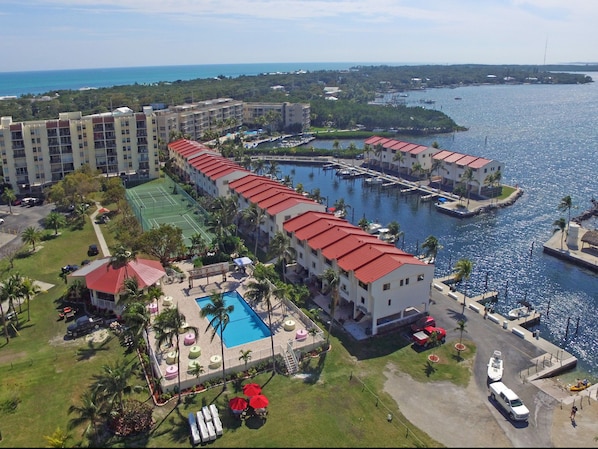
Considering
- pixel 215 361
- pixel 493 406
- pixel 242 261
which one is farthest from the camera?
pixel 242 261

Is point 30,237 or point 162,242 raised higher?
point 162,242

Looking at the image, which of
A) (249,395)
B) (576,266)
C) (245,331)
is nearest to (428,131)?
(576,266)

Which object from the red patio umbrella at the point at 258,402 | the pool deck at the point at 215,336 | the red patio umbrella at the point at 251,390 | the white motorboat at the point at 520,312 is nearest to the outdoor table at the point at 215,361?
the pool deck at the point at 215,336

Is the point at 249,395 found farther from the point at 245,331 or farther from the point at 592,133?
the point at 592,133

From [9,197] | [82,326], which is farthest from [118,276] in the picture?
[9,197]

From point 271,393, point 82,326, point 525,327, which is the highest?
point 82,326

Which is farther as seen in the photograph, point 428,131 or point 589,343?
point 428,131

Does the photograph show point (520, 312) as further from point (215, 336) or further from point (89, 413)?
point (89, 413)
